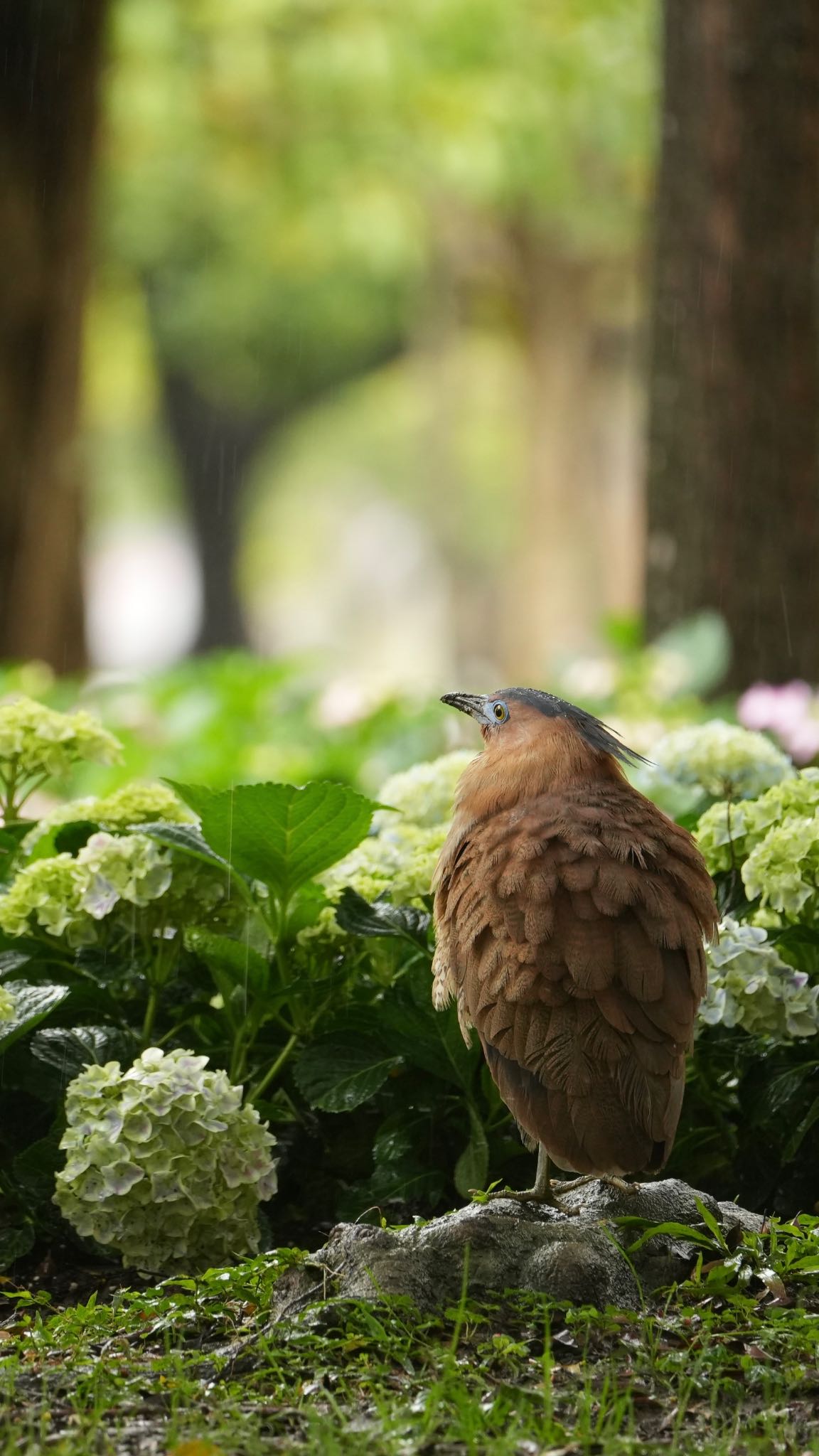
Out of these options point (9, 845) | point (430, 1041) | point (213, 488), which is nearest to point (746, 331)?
point (9, 845)

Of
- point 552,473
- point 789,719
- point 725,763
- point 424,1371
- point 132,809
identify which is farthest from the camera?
point 552,473

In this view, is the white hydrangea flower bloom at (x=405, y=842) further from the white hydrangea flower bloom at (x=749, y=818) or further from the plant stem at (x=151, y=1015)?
the white hydrangea flower bloom at (x=749, y=818)

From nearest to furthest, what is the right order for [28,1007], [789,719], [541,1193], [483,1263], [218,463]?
[483,1263], [541,1193], [28,1007], [789,719], [218,463]

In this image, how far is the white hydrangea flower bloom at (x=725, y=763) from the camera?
13.6ft

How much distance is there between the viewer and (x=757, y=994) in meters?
3.40

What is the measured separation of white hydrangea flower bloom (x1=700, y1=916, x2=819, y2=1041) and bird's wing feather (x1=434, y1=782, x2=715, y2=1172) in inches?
13.8

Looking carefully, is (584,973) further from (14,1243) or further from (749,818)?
(14,1243)

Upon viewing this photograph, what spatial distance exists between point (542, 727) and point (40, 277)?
7.67m

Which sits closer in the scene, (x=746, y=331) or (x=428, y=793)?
(x=428, y=793)

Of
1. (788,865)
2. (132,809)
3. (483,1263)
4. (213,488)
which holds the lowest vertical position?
(483,1263)

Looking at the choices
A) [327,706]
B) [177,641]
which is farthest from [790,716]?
[177,641]

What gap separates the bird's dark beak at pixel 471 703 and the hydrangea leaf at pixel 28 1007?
3.38 ft

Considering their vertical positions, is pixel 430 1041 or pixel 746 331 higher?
pixel 746 331

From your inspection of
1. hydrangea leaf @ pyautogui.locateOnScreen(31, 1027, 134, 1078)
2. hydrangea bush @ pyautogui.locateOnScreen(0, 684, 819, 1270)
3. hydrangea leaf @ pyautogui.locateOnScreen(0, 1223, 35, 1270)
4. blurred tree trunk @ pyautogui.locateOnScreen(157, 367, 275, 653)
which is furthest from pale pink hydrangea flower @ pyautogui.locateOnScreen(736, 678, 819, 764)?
blurred tree trunk @ pyautogui.locateOnScreen(157, 367, 275, 653)
